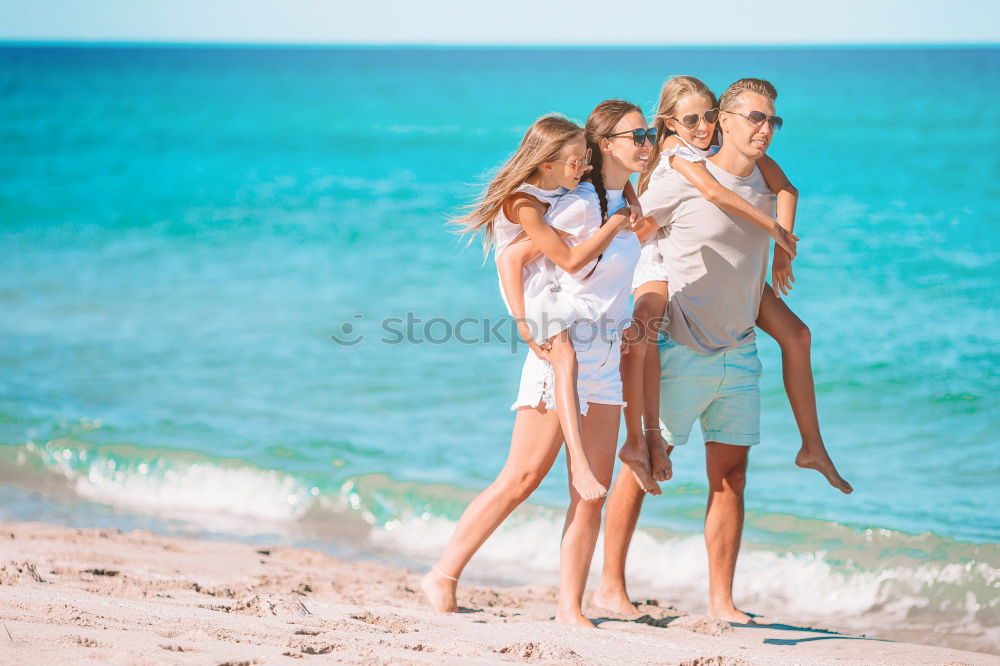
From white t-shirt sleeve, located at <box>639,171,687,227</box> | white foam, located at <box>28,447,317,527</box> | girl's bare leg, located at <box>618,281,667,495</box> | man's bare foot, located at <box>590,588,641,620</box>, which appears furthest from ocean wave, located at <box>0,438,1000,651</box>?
white t-shirt sleeve, located at <box>639,171,687,227</box>

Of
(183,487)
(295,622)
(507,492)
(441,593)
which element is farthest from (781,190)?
(183,487)

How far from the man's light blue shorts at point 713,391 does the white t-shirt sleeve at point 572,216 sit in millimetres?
687

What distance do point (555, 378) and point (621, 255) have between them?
499 mm

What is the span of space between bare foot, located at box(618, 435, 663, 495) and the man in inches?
12.1

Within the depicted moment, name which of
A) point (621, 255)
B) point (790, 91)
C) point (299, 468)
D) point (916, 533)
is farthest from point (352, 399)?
point (790, 91)

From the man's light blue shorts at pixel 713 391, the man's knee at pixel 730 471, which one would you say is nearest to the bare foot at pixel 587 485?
the man's light blue shorts at pixel 713 391

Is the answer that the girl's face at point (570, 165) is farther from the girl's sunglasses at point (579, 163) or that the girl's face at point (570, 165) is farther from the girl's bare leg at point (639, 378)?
the girl's bare leg at point (639, 378)

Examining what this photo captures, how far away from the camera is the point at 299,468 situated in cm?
685

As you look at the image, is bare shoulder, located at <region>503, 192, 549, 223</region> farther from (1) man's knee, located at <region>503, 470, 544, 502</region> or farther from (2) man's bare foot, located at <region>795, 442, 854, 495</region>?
(2) man's bare foot, located at <region>795, 442, 854, 495</region>

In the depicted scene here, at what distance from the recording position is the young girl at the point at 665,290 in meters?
4.02

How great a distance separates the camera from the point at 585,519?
391cm

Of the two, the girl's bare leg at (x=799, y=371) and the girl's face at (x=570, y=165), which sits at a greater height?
the girl's face at (x=570, y=165)

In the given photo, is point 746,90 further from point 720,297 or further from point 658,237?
point 720,297

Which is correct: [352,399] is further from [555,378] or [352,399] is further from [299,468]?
[555,378]
